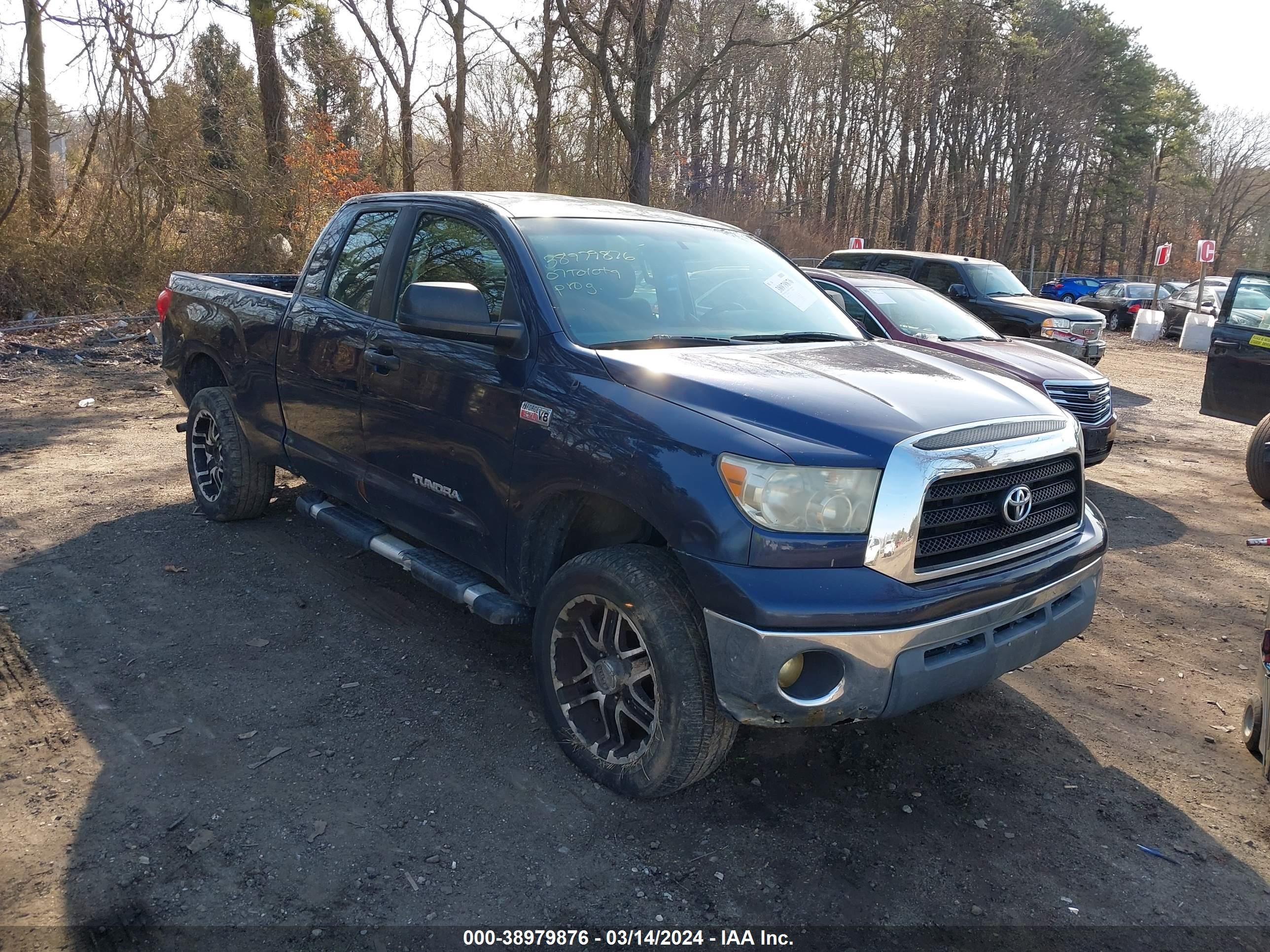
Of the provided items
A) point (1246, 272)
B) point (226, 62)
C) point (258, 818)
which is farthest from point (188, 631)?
→ point (226, 62)

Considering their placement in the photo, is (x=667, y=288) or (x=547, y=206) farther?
(x=547, y=206)

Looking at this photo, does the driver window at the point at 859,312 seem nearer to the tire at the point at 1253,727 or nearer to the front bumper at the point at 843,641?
the tire at the point at 1253,727

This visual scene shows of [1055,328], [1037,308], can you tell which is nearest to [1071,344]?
[1055,328]

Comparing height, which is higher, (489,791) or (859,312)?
(859,312)

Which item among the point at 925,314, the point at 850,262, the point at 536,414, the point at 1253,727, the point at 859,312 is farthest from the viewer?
the point at 850,262

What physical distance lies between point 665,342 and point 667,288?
0.44 meters

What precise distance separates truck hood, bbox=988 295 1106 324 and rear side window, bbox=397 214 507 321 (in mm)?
9881

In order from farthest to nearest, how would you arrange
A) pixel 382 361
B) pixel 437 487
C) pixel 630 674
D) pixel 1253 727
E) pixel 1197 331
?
1. pixel 1197 331
2. pixel 382 361
3. pixel 437 487
4. pixel 1253 727
5. pixel 630 674

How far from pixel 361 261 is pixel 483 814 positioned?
283cm

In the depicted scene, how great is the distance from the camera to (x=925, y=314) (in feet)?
29.2

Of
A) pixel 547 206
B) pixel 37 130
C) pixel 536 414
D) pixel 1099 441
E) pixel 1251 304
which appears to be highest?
pixel 37 130

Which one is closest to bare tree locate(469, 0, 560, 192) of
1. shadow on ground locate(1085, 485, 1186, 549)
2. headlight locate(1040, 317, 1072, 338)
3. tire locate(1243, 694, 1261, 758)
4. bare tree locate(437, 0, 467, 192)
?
bare tree locate(437, 0, 467, 192)

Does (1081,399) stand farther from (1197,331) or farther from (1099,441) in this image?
(1197,331)

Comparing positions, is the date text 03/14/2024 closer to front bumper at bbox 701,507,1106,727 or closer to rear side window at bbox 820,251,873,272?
front bumper at bbox 701,507,1106,727
